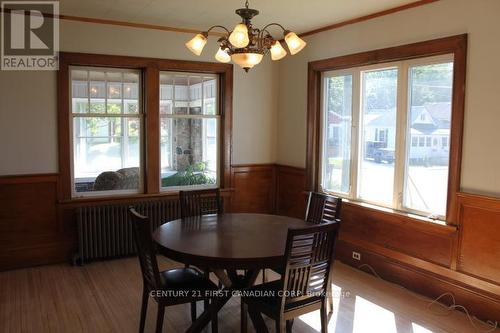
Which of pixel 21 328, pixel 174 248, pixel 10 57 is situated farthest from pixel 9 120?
pixel 174 248

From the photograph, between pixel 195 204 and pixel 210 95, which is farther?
pixel 210 95

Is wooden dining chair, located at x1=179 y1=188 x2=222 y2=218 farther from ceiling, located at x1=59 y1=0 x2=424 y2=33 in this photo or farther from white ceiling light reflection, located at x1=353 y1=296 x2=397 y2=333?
ceiling, located at x1=59 y1=0 x2=424 y2=33

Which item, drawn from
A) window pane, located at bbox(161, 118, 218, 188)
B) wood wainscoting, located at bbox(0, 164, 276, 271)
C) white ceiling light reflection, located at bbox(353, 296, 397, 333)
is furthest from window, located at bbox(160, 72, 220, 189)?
white ceiling light reflection, located at bbox(353, 296, 397, 333)

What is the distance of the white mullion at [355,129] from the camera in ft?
14.9

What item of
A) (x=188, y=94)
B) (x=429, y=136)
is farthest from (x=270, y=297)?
(x=188, y=94)

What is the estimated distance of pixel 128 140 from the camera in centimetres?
498

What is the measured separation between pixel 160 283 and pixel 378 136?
2626 millimetres

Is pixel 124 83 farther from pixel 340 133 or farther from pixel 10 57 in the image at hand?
pixel 340 133

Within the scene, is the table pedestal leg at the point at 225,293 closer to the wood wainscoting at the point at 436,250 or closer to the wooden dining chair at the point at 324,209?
the wooden dining chair at the point at 324,209

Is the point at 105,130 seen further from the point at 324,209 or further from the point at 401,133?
the point at 401,133

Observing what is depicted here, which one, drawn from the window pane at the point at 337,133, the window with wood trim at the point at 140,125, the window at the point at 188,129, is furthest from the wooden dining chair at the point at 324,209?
the window at the point at 188,129

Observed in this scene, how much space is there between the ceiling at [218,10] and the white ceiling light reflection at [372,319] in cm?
256

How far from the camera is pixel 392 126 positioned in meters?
4.19

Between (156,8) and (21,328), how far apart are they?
2.90m
